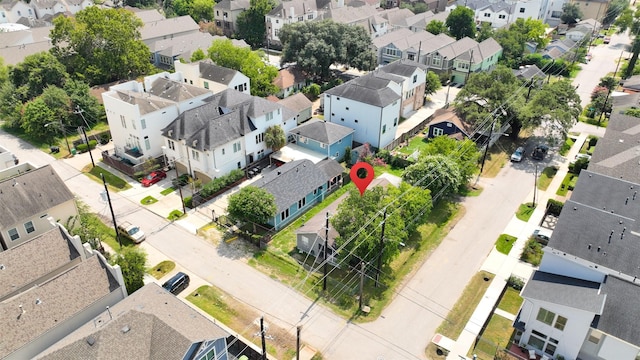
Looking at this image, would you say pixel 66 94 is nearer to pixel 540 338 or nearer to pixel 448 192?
pixel 448 192

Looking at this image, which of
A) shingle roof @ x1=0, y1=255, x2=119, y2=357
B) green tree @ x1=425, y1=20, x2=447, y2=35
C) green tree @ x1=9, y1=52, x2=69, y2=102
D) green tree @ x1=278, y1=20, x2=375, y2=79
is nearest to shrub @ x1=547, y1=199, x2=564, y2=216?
green tree @ x1=278, y1=20, x2=375, y2=79

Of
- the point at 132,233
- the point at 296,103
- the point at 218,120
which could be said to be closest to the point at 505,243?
the point at 218,120

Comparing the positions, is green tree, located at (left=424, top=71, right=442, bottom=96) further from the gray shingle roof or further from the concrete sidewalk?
the gray shingle roof

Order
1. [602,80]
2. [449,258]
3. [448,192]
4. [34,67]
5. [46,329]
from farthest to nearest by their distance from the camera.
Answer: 1. [602,80]
2. [34,67]
3. [448,192]
4. [449,258]
5. [46,329]

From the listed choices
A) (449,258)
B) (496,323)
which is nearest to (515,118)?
(449,258)

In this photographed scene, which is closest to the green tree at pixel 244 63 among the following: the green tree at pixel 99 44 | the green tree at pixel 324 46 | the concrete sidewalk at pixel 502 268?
the green tree at pixel 324 46

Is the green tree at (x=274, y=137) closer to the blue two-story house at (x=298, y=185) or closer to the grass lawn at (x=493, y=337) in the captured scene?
the blue two-story house at (x=298, y=185)
